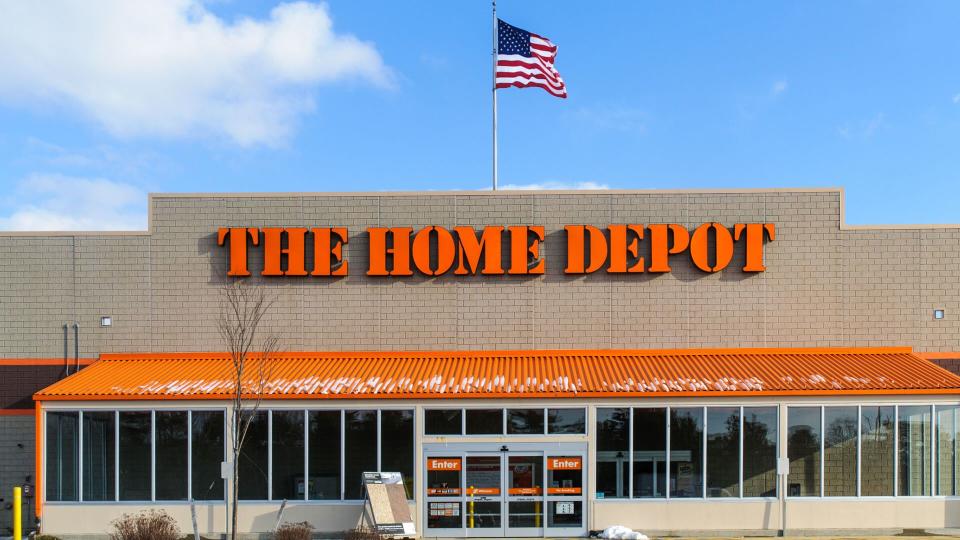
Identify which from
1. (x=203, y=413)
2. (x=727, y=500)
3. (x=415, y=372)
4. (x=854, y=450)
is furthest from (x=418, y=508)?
(x=854, y=450)

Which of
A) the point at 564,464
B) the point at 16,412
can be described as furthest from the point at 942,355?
the point at 16,412

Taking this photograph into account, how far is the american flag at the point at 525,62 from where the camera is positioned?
74.9 ft

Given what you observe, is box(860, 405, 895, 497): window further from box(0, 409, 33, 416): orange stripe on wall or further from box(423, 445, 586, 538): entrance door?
box(0, 409, 33, 416): orange stripe on wall

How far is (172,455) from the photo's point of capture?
18938mm

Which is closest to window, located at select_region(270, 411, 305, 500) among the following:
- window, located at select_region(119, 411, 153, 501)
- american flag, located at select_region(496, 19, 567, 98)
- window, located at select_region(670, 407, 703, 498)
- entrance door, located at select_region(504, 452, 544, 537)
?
window, located at select_region(119, 411, 153, 501)

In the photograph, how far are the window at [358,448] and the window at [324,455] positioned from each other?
0.76ft

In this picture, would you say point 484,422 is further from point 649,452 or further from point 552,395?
point 649,452

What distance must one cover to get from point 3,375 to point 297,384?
27.9 ft

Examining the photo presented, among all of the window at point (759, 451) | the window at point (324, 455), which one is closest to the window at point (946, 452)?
the window at point (759, 451)

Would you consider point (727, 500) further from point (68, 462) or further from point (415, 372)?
point (68, 462)

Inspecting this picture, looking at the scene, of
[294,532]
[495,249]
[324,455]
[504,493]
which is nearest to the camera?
[294,532]

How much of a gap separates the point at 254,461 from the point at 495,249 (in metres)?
7.91

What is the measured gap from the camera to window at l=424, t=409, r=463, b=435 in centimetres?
1873

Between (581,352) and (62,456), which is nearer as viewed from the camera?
(62,456)
